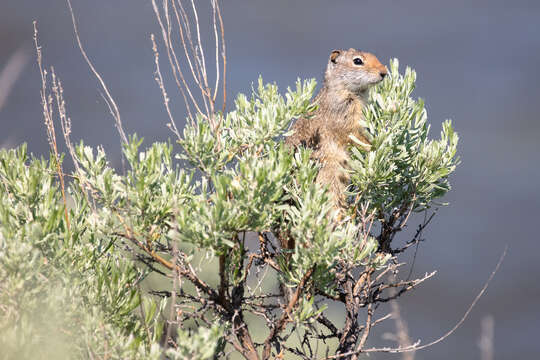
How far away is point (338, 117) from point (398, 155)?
4.00 feet

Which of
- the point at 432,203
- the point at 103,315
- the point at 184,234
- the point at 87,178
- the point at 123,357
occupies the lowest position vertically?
the point at 123,357

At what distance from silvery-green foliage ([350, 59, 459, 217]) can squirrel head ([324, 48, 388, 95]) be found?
119cm

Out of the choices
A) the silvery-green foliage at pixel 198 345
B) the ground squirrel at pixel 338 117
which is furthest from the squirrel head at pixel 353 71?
the silvery-green foliage at pixel 198 345

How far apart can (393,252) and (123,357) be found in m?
1.67

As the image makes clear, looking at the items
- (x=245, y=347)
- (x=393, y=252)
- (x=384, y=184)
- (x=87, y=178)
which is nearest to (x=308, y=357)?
(x=245, y=347)

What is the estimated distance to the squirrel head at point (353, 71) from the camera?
15.0 feet

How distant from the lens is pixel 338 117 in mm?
4488

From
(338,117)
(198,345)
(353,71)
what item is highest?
(353,71)

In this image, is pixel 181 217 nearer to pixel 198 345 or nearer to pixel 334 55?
pixel 198 345

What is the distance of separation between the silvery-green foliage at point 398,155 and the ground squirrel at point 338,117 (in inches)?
22.9

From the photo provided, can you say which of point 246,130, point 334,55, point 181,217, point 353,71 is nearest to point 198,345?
point 181,217

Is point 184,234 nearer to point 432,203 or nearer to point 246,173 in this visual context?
point 246,173

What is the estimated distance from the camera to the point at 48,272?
9.16 feet

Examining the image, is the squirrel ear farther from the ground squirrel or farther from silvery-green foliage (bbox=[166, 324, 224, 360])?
silvery-green foliage (bbox=[166, 324, 224, 360])
